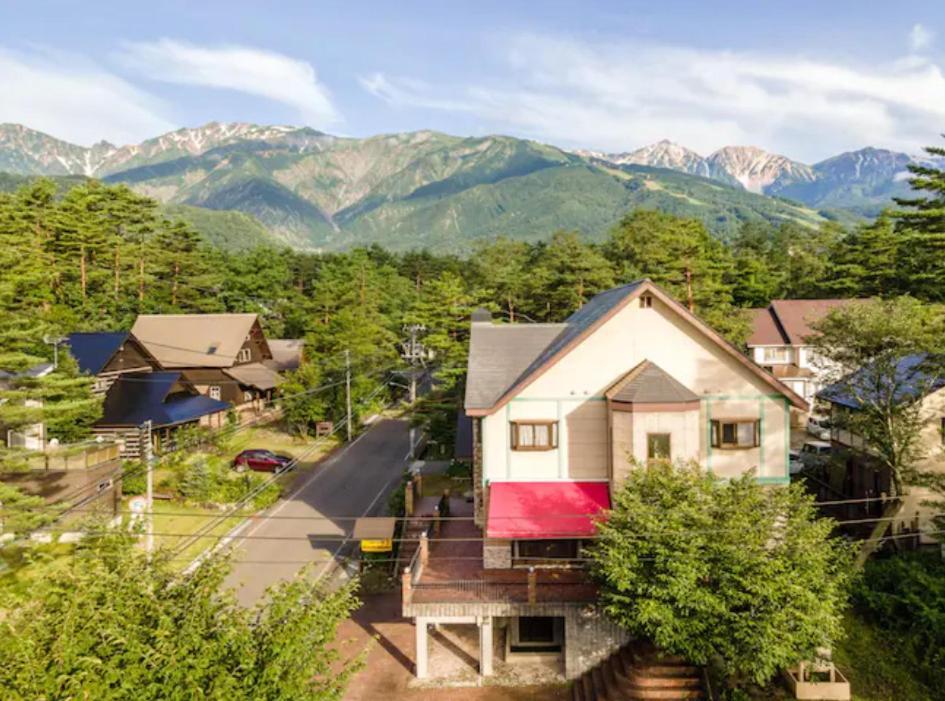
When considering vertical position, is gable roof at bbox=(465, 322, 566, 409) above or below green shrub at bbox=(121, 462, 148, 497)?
above

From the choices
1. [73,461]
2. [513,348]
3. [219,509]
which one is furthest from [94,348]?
[513,348]

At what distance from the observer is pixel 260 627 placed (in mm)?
10117

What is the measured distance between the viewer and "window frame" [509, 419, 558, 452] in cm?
2014

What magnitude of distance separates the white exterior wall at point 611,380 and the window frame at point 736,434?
0.20 meters

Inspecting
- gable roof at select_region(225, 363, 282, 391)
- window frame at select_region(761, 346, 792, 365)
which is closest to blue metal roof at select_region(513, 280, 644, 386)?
window frame at select_region(761, 346, 792, 365)

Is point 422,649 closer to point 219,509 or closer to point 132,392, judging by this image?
point 219,509

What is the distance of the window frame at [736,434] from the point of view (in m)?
19.6

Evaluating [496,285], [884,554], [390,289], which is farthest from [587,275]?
[390,289]

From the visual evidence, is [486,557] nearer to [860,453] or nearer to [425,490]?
[425,490]

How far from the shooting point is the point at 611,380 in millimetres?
20141

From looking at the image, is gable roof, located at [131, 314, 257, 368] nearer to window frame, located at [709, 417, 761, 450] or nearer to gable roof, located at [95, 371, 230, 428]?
gable roof, located at [95, 371, 230, 428]

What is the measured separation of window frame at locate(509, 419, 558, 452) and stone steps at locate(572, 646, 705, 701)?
261 inches

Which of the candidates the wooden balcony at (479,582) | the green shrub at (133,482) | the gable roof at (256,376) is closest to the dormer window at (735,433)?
the wooden balcony at (479,582)

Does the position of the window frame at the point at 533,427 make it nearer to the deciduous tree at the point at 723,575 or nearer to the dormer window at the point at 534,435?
the dormer window at the point at 534,435
